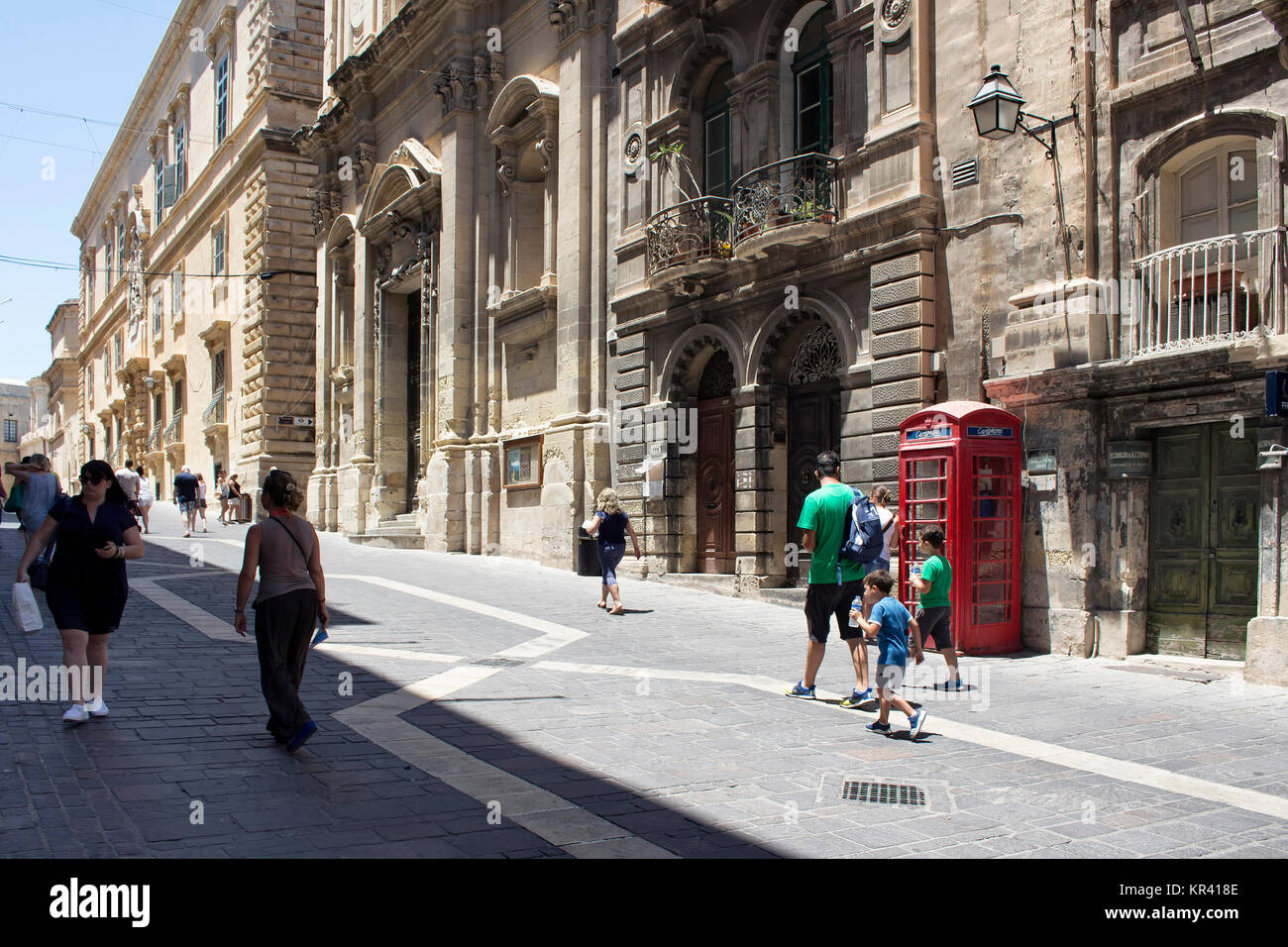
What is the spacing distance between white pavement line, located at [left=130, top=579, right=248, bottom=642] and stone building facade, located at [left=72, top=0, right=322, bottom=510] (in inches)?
874

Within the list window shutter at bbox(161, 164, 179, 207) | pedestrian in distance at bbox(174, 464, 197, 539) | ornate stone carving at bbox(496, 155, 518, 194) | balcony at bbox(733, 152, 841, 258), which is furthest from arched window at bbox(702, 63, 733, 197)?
window shutter at bbox(161, 164, 179, 207)

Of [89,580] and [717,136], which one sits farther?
[717,136]

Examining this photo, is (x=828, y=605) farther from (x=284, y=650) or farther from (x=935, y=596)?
(x=284, y=650)

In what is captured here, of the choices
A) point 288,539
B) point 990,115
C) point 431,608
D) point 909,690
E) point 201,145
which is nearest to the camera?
point 288,539

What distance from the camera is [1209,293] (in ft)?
34.4

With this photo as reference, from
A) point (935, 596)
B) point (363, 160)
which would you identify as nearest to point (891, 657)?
point (935, 596)

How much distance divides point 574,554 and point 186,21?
126 feet

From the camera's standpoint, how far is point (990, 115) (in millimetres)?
11414

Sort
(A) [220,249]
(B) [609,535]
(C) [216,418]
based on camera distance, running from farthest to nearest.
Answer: (A) [220,249] < (C) [216,418] < (B) [609,535]

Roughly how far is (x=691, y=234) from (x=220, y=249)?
101 feet

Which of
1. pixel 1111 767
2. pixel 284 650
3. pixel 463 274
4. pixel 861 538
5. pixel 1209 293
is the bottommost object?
pixel 1111 767

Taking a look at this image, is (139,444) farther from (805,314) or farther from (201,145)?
(805,314)

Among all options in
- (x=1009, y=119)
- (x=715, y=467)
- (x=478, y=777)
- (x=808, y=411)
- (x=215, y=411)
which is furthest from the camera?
(x=215, y=411)
